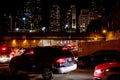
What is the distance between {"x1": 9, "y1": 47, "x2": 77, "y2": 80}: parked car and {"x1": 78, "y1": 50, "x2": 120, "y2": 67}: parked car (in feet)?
22.0

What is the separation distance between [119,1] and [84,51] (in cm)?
3757

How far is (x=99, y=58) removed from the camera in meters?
24.8

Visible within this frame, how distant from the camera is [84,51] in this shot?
111 ft

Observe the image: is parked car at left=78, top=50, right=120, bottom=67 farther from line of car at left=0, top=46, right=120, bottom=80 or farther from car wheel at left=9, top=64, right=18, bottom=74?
car wheel at left=9, top=64, right=18, bottom=74

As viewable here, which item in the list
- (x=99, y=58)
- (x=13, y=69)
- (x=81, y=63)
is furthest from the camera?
(x=81, y=63)

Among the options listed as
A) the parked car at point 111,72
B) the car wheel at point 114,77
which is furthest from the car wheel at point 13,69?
the car wheel at point 114,77

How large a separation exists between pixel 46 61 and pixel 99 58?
8054 millimetres

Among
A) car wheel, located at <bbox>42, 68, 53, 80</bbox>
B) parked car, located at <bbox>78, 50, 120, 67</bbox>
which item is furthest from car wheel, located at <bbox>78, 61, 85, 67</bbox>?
car wheel, located at <bbox>42, 68, 53, 80</bbox>

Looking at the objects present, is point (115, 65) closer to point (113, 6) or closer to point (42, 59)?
point (42, 59)

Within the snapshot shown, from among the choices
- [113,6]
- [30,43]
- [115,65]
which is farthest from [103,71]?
[30,43]

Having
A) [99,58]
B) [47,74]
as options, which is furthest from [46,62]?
[99,58]

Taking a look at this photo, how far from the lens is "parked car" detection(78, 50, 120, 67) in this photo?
2427 cm

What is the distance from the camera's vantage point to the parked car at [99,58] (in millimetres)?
24266

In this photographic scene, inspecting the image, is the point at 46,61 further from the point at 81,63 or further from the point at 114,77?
the point at 81,63
